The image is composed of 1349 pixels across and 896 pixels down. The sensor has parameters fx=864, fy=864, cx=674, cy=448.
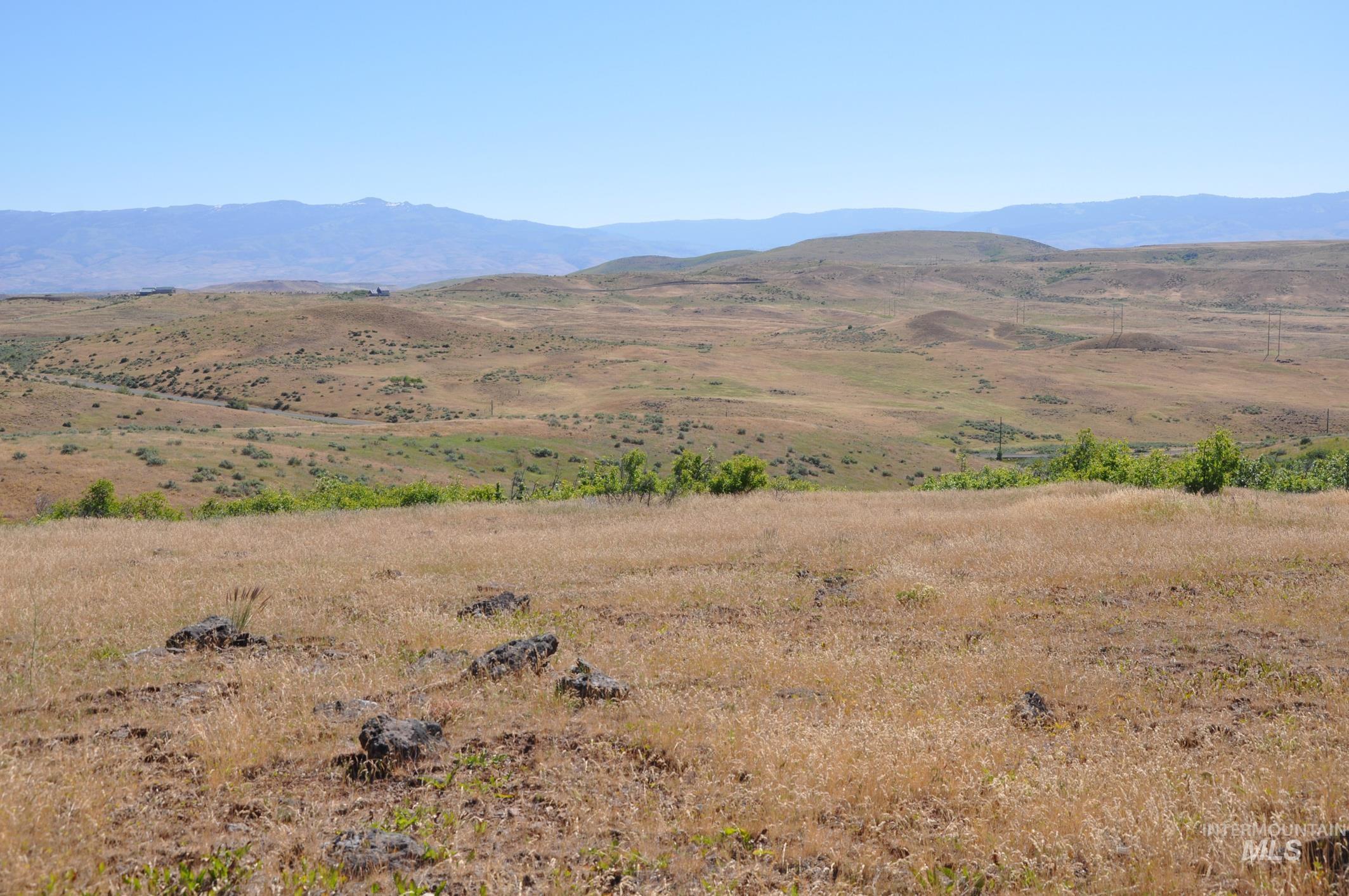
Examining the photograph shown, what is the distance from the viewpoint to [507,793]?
6.18 metres

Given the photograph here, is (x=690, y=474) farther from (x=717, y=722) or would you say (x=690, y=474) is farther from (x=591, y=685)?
(x=717, y=722)

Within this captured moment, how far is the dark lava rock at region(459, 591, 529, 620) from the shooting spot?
1162 cm

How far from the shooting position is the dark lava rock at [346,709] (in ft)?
24.4

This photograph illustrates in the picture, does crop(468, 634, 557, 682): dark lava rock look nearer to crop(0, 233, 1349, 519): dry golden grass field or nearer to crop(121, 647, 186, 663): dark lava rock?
crop(121, 647, 186, 663): dark lava rock

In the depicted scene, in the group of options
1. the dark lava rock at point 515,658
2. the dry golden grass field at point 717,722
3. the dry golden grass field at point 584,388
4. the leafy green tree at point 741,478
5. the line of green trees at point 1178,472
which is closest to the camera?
the dry golden grass field at point 717,722

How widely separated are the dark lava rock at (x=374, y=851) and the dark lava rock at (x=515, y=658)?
325 cm

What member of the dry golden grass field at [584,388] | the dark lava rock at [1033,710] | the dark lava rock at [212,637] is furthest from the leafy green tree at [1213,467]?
the dry golden grass field at [584,388]

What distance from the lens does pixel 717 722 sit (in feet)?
24.0

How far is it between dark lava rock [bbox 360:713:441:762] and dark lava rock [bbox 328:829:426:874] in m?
1.09

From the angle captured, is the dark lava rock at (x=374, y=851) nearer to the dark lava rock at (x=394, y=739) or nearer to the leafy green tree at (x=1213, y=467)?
the dark lava rock at (x=394, y=739)

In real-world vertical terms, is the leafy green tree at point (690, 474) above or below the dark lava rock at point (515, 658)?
below

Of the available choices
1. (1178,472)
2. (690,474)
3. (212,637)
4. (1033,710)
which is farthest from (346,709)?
(1178,472)

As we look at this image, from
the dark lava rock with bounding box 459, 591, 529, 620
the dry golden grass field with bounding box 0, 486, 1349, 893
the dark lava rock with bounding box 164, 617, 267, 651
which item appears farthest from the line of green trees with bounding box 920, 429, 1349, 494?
the dark lava rock with bounding box 164, 617, 267, 651

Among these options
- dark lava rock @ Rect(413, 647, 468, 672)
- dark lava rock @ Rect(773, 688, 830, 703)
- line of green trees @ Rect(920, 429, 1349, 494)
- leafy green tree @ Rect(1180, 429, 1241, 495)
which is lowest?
line of green trees @ Rect(920, 429, 1349, 494)
